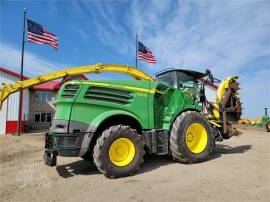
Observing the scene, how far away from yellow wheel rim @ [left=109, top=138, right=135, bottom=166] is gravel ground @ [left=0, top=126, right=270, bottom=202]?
1.40ft

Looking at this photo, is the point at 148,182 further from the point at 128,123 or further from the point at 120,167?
the point at 128,123

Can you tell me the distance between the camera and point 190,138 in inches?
315

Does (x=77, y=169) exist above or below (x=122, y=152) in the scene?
below

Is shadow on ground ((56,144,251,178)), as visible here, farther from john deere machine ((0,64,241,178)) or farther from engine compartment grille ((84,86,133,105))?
engine compartment grille ((84,86,133,105))

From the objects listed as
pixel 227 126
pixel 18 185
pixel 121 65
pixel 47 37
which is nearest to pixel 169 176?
pixel 18 185

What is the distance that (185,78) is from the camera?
9062 mm

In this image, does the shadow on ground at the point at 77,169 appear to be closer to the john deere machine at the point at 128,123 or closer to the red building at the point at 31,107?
the john deere machine at the point at 128,123

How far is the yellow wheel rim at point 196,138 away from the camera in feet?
26.0

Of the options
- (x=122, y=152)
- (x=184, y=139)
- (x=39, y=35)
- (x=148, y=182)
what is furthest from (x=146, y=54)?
(x=148, y=182)

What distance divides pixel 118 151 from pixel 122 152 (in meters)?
0.12

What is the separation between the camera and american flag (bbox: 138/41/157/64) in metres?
20.8

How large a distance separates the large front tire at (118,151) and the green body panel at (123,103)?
42 cm

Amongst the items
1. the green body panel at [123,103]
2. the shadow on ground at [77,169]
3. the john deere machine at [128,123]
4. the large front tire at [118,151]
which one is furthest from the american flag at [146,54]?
the large front tire at [118,151]

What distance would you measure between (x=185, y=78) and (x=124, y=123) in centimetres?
310
